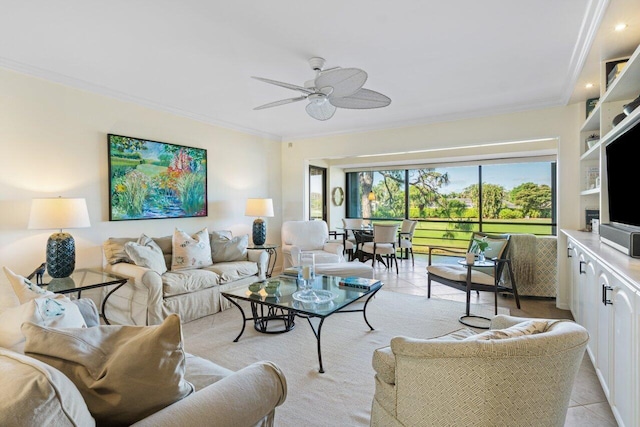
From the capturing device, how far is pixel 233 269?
12.8ft

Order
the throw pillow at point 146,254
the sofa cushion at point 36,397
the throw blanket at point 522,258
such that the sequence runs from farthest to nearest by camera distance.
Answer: the throw blanket at point 522,258 < the throw pillow at point 146,254 < the sofa cushion at point 36,397

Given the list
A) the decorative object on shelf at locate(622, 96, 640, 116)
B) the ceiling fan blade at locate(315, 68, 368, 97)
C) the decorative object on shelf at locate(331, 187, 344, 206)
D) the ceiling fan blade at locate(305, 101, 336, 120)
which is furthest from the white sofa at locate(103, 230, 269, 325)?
the decorative object on shelf at locate(331, 187, 344, 206)

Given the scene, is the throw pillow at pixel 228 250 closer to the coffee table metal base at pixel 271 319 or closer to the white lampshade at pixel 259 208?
the white lampshade at pixel 259 208

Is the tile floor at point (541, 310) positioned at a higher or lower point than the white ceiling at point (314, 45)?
lower

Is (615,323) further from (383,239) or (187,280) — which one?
(383,239)

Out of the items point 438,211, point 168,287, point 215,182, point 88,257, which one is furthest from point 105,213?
point 438,211

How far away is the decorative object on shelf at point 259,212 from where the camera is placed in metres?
4.84

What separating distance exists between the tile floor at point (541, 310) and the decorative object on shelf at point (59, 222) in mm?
3812

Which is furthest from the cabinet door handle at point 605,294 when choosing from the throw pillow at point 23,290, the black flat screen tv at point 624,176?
the throw pillow at point 23,290

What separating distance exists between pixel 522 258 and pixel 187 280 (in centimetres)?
400

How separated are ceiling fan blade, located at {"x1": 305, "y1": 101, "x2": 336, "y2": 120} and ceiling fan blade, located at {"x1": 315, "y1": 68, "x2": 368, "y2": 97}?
0.76ft

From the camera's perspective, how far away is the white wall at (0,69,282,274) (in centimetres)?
291

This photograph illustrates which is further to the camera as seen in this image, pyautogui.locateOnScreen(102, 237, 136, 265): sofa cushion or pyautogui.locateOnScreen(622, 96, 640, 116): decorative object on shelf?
pyautogui.locateOnScreen(102, 237, 136, 265): sofa cushion

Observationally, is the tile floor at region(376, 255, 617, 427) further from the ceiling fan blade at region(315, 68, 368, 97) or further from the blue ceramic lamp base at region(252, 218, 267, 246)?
the ceiling fan blade at region(315, 68, 368, 97)
